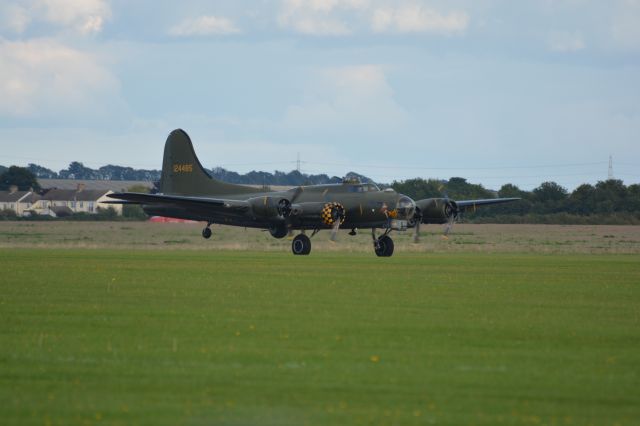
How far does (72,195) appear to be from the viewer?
558ft

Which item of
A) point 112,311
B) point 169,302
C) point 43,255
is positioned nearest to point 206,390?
point 112,311

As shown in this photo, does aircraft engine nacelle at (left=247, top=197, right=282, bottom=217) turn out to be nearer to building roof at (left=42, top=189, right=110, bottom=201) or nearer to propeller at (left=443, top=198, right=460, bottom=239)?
propeller at (left=443, top=198, right=460, bottom=239)

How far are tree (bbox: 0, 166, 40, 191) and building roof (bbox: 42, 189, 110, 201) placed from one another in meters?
2.98

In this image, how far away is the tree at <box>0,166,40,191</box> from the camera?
172 m

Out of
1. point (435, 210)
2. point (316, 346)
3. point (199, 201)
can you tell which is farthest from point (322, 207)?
point (316, 346)

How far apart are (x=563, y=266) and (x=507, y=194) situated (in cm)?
7921

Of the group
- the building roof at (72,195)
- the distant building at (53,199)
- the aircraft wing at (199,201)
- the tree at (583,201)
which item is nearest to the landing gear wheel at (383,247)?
the aircraft wing at (199,201)

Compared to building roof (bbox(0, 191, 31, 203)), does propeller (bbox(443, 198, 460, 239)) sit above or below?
below

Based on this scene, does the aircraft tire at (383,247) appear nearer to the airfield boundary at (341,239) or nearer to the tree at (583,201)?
the airfield boundary at (341,239)

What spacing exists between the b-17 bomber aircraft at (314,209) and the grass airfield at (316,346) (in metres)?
14.8

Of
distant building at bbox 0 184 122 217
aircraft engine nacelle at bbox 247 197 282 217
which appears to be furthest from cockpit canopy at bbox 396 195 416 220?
distant building at bbox 0 184 122 217

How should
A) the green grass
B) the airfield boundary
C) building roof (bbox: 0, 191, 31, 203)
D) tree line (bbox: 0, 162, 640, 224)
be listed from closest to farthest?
the green grass → the airfield boundary → tree line (bbox: 0, 162, 640, 224) → building roof (bbox: 0, 191, 31, 203)

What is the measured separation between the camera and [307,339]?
19328 mm

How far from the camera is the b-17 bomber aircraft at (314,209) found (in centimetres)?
5241
